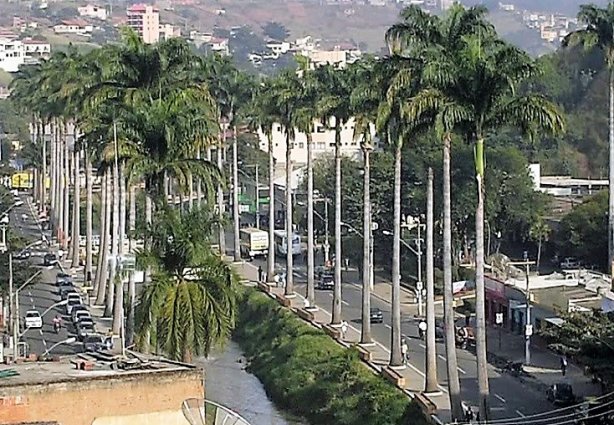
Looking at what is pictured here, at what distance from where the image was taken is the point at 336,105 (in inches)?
2285

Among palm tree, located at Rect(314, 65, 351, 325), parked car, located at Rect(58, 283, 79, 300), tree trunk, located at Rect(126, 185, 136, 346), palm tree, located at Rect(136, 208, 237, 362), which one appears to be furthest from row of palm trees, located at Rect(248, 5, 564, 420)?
parked car, located at Rect(58, 283, 79, 300)

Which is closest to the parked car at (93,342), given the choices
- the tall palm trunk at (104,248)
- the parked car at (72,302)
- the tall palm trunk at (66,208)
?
the parked car at (72,302)

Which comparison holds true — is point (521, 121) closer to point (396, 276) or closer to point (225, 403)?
point (396, 276)

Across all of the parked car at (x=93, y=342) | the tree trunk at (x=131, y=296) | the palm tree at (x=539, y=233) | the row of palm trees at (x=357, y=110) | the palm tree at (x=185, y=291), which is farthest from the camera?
the palm tree at (x=539, y=233)

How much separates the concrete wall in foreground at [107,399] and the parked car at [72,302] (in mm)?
40860

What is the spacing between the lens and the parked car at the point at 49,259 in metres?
90.3

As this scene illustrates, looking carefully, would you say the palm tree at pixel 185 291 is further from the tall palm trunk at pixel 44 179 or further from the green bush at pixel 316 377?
the tall palm trunk at pixel 44 179

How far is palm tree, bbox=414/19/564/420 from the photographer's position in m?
39.7

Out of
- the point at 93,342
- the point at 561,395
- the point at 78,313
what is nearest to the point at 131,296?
the point at 93,342

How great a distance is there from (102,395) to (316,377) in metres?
23.6

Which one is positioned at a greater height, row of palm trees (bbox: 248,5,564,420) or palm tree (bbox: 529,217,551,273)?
row of palm trees (bbox: 248,5,564,420)

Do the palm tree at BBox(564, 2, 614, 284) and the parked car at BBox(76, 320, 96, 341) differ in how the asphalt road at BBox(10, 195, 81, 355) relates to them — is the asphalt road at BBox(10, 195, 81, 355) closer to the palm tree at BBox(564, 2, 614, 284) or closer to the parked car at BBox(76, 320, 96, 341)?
the parked car at BBox(76, 320, 96, 341)

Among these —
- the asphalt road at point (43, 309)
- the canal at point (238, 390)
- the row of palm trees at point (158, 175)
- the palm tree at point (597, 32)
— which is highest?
the palm tree at point (597, 32)

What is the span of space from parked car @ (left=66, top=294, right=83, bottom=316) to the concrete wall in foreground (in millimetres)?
40860
